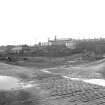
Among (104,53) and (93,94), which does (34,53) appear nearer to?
(104,53)

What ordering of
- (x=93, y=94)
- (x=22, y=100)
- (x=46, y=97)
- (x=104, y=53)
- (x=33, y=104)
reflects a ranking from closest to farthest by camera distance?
(x=33, y=104) → (x=22, y=100) → (x=46, y=97) → (x=93, y=94) → (x=104, y=53)

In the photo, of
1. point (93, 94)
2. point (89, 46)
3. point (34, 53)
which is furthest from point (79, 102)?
point (89, 46)

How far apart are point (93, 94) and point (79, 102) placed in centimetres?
150

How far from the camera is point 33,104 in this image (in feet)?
21.8

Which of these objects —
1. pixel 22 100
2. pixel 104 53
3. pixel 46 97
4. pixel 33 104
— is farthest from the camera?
pixel 104 53

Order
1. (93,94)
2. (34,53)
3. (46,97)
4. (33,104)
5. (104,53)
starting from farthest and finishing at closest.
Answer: (34,53) → (104,53) → (93,94) → (46,97) → (33,104)

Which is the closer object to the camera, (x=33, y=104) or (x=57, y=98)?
(x=33, y=104)

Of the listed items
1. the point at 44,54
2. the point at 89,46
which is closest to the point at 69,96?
the point at 44,54

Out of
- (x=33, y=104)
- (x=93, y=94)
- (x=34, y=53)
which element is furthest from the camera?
(x=34, y=53)

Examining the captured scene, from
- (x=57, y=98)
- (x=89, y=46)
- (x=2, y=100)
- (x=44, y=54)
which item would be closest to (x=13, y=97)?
(x=2, y=100)

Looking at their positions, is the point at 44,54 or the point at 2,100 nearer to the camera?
the point at 2,100

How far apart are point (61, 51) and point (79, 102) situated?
151 feet

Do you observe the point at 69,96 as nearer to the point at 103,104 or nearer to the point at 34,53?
the point at 103,104

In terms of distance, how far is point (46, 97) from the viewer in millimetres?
7613
